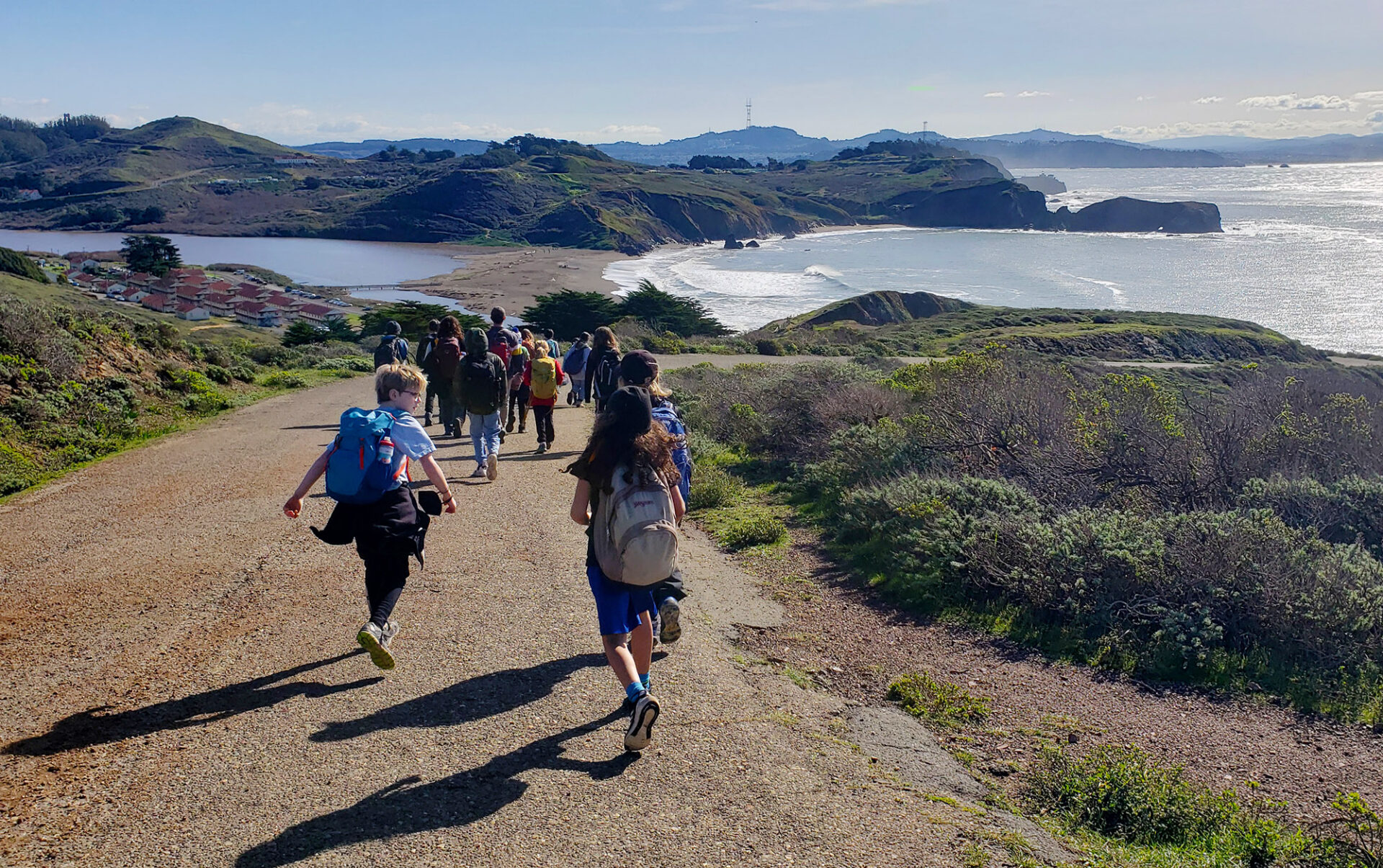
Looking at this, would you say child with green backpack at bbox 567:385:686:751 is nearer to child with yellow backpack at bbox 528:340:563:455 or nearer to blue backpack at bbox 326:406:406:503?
blue backpack at bbox 326:406:406:503

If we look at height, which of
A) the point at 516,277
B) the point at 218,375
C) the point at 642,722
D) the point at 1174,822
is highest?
the point at 516,277

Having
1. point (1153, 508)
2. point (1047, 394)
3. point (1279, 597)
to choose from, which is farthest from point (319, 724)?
point (1047, 394)

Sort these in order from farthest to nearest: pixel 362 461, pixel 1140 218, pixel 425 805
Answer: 1. pixel 1140 218
2. pixel 362 461
3. pixel 425 805

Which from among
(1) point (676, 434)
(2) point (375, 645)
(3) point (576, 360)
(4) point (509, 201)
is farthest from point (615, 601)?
(4) point (509, 201)

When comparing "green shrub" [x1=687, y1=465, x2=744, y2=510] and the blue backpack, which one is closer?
the blue backpack

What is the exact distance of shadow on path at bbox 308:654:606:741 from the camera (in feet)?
12.5

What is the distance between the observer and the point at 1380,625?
5.18 m

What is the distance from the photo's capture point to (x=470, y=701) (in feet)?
13.4

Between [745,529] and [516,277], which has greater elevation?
[516,277]

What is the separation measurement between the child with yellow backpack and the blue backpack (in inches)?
224

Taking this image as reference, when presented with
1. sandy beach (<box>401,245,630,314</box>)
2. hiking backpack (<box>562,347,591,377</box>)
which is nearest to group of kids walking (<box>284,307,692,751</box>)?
hiking backpack (<box>562,347,591,377</box>)

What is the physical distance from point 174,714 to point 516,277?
6983 cm

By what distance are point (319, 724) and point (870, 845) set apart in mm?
2177

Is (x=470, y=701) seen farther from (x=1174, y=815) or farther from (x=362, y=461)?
(x=1174, y=815)
